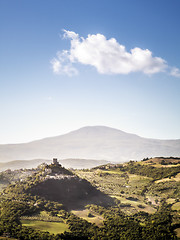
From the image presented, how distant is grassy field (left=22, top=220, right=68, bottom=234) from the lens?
3458 inches

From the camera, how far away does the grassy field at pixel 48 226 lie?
288ft

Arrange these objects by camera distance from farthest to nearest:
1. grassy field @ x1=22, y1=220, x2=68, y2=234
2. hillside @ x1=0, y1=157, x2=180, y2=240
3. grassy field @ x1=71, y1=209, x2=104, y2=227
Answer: grassy field @ x1=71, y1=209, x2=104, y2=227, grassy field @ x1=22, y1=220, x2=68, y2=234, hillside @ x1=0, y1=157, x2=180, y2=240

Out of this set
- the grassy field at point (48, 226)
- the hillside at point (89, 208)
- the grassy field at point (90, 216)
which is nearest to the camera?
the hillside at point (89, 208)

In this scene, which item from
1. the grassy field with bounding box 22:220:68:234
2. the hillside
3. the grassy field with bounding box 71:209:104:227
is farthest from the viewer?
the grassy field with bounding box 71:209:104:227

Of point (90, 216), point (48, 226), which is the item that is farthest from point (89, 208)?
point (48, 226)

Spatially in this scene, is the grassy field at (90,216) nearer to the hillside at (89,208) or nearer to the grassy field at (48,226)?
the hillside at (89,208)

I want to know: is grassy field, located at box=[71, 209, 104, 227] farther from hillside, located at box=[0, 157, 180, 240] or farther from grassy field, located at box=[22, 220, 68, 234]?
grassy field, located at box=[22, 220, 68, 234]

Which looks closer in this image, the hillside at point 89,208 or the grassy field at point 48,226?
the hillside at point 89,208

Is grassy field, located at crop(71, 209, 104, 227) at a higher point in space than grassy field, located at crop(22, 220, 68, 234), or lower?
lower

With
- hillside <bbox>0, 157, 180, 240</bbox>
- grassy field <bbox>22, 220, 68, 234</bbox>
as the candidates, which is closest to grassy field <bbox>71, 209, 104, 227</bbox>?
hillside <bbox>0, 157, 180, 240</bbox>

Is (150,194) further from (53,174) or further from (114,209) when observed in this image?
(53,174)

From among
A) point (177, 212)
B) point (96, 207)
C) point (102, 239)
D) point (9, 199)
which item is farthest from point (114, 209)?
point (9, 199)

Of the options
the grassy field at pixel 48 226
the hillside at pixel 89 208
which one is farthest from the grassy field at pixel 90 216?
the grassy field at pixel 48 226

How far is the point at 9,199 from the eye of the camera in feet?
379
